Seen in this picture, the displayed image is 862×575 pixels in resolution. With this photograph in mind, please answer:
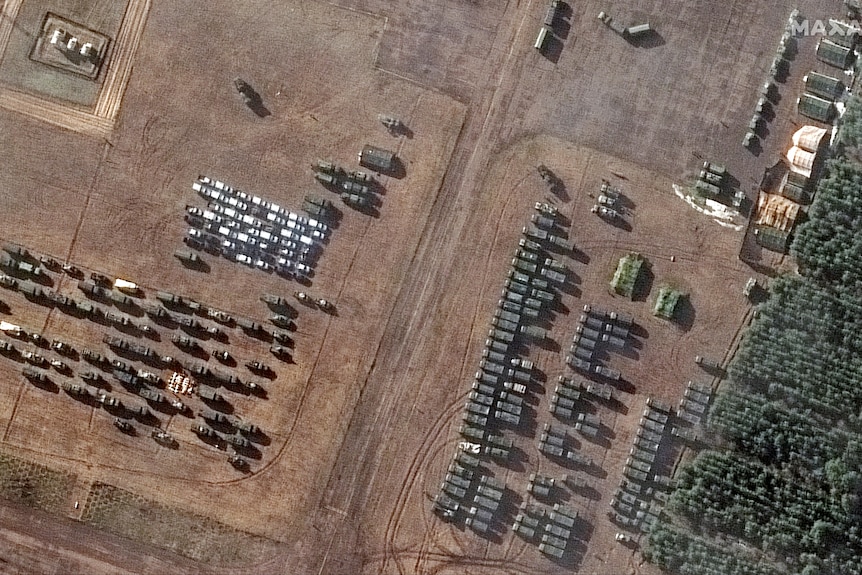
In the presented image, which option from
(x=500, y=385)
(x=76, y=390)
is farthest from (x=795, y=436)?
(x=76, y=390)

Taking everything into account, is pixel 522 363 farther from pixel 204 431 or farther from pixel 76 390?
pixel 76 390

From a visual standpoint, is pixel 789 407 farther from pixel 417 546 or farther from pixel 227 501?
pixel 227 501

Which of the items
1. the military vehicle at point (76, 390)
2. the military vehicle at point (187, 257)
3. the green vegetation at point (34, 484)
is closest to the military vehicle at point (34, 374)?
the military vehicle at point (76, 390)

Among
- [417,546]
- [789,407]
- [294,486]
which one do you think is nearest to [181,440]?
[294,486]

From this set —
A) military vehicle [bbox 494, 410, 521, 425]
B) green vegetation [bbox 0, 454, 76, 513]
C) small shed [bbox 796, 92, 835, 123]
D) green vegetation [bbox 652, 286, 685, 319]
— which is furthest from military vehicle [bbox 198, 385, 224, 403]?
small shed [bbox 796, 92, 835, 123]

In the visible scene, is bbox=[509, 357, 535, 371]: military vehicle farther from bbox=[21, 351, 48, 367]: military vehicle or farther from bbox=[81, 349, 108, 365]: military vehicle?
bbox=[21, 351, 48, 367]: military vehicle

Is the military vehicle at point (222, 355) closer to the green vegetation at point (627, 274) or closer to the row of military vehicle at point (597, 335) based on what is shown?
the row of military vehicle at point (597, 335)
